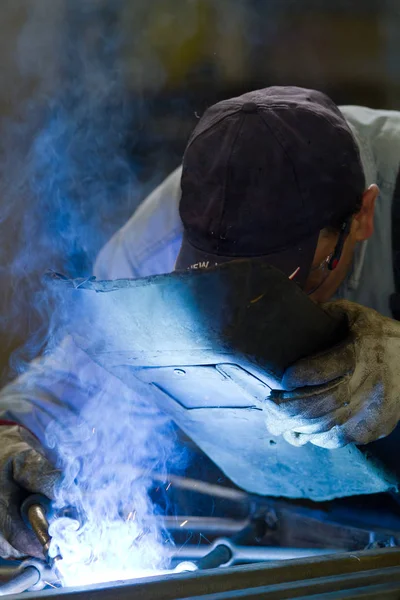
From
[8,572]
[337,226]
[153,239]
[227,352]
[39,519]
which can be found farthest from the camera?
[153,239]

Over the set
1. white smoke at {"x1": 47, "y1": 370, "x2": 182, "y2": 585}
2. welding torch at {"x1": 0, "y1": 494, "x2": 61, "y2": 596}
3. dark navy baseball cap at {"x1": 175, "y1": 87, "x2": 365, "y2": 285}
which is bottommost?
white smoke at {"x1": 47, "y1": 370, "x2": 182, "y2": 585}

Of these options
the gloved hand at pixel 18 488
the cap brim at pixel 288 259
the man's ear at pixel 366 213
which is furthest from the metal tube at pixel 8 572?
the man's ear at pixel 366 213

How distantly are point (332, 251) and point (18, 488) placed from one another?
2.69 ft

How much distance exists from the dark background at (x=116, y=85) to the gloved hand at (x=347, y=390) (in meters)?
0.89

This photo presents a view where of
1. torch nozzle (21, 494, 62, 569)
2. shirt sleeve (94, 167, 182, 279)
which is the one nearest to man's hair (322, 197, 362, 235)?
shirt sleeve (94, 167, 182, 279)

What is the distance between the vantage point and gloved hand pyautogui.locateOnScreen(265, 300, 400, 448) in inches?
41.1

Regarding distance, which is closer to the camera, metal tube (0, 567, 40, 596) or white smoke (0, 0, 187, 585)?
metal tube (0, 567, 40, 596)

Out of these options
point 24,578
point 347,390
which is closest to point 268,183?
point 347,390

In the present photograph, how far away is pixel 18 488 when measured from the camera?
4.14 ft

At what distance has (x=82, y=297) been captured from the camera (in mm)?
945

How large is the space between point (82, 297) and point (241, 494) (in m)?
0.74

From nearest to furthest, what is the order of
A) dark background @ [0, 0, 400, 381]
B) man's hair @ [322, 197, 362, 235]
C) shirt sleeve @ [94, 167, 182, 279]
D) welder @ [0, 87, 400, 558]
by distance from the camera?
welder @ [0, 87, 400, 558], man's hair @ [322, 197, 362, 235], shirt sleeve @ [94, 167, 182, 279], dark background @ [0, 0, 400, 381]

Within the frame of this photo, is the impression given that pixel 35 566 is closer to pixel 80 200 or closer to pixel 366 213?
pixel 366 213

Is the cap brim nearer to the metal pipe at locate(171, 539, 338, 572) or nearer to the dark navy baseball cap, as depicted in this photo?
the dark navy baseball cap
